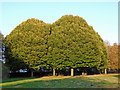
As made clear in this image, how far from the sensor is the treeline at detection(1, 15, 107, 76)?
36000 millimetres

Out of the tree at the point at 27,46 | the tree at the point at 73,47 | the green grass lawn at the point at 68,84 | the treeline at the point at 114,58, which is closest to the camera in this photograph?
the green grass lawn at the point at 68,84

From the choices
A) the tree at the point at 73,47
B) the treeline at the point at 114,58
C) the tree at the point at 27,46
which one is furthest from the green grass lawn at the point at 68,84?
the treeline at the point at 114,58

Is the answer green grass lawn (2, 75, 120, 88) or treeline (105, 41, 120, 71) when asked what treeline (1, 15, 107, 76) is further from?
green grass lawn (2, 75, 120, 88)

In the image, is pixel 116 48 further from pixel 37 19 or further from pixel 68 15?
pixel 37 19

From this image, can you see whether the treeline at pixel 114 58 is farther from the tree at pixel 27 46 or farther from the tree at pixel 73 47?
the tree at pixel 27 46

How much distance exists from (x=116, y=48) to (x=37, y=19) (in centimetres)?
2517

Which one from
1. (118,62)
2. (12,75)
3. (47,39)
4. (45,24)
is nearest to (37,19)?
(45,24)

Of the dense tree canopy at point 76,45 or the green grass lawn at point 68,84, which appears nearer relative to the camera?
the green grass lawn at point 68,84

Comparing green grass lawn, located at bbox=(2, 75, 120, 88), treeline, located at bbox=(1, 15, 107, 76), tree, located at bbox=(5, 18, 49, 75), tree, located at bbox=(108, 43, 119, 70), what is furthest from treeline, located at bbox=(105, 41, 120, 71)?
green grass lawn, located at bbox=(2, 75, 120, 88)

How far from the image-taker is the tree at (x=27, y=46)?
118 ft

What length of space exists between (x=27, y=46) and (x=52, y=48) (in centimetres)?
556

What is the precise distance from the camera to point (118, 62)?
45906 mm

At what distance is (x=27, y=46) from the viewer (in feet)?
120

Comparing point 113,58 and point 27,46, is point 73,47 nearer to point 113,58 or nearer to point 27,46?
point 27,46
